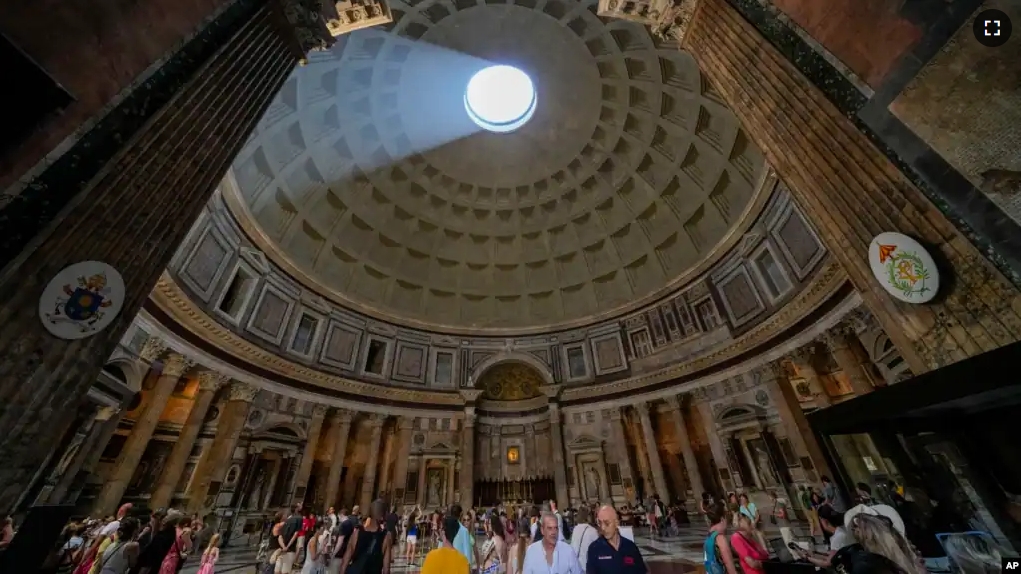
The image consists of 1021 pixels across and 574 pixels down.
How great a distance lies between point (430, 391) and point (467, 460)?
4.40 m

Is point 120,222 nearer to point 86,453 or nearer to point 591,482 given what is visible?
point 86,453

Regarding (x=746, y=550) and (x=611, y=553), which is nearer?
(x=611, y=553)

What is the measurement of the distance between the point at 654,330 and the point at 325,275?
1890cm

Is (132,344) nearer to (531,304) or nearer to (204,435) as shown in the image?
(204,435)

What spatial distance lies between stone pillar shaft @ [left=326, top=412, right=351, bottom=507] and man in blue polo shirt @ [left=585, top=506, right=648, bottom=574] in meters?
17.3

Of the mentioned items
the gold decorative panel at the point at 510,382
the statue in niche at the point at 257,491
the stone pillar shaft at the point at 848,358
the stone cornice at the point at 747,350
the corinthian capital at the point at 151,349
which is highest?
the gold decorative panel at the point at 510,382

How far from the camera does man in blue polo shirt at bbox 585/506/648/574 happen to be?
3.23 m

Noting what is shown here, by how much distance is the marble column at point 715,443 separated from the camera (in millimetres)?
15891

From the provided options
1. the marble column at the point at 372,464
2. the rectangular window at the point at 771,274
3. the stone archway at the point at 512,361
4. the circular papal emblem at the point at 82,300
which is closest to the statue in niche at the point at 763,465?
the rectangular window at the point at 771,274

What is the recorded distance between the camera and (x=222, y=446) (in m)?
14.0

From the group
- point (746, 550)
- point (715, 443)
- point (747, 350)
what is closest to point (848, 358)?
point (747, 350)

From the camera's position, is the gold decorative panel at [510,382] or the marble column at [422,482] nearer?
the marble column at [422,482]

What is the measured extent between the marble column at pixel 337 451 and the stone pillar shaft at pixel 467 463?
19.8 ft

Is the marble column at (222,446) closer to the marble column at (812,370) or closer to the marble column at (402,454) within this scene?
the marble column at (402,454)
